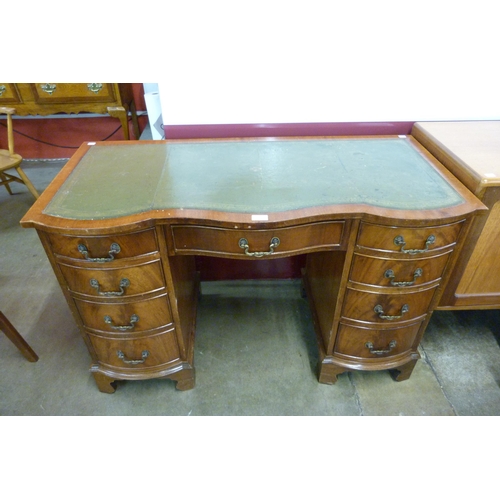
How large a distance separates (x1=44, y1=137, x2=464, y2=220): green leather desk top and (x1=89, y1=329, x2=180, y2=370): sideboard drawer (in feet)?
1.54

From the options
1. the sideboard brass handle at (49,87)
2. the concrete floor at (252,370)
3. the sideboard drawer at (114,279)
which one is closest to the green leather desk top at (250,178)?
the sideboard drawer at (114,279)

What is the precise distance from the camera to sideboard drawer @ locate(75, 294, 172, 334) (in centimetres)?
111

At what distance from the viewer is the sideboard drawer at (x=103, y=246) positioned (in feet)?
3.13

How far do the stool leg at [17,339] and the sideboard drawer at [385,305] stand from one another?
1.27m

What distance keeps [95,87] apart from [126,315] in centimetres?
169

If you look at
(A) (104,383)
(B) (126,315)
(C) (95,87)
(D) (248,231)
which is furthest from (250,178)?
(C) (95,87)

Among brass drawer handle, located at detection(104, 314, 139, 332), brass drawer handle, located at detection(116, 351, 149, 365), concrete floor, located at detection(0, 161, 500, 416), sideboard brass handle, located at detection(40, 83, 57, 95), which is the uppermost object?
sideboard brass handle, located at detection(40, 83, 57, 95)

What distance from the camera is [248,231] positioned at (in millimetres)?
972

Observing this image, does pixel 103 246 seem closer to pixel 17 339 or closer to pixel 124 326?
pixel 124 326

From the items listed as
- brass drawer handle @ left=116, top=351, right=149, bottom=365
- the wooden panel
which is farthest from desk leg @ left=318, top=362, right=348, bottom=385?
brass drawer handle @ left=116, top=351, right=149, bottom=365

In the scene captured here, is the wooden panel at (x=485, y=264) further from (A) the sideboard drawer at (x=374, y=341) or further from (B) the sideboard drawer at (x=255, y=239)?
(B) the sideboard drawer at (x=255, y=239)

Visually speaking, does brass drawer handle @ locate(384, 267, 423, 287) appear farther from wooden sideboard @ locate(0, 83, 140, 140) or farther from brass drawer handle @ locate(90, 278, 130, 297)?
wooden sideboard @ locate(0, 83, 140, 140)

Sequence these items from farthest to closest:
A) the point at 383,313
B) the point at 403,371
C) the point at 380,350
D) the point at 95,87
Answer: the point at 95,87 < the point at 403,371 < the point at 380,350 < the point at 383,313
